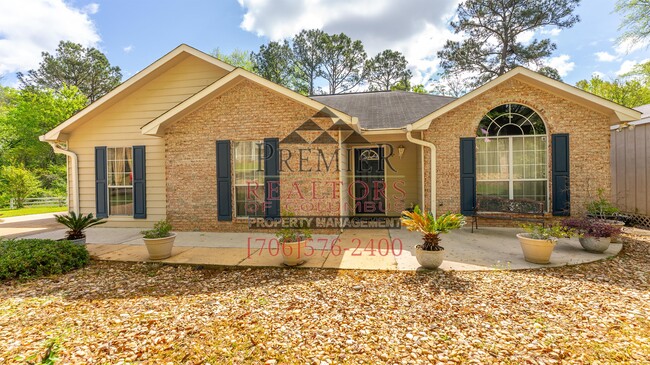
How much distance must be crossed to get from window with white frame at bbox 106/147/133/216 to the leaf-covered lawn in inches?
184

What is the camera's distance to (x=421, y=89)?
91.7 feet

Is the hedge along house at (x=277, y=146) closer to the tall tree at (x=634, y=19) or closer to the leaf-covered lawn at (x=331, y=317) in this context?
the leaf-covered lawn at (x=331, y=317)

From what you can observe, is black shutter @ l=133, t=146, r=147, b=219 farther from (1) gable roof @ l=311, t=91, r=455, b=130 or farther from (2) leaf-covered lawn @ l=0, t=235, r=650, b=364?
(1) gable roof @ l=311, t=91, r=455, b=130

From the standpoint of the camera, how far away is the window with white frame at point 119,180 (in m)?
8.95

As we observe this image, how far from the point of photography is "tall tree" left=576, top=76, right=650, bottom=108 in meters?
21.3

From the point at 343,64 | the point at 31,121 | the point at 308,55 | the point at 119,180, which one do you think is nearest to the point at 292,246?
the point at 119,180

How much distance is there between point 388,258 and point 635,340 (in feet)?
10.6

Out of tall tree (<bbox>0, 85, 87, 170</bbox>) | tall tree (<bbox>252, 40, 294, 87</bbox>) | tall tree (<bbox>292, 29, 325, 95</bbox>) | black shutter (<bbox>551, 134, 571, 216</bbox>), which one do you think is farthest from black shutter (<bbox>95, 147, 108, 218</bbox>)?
tall tree (<bbox>0, 85, 87, 170</bbox>)

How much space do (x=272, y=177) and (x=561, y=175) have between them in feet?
25.4

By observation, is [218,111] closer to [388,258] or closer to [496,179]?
[388,258]

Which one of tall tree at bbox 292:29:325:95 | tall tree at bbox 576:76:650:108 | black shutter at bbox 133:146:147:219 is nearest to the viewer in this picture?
black shutter at bbox 133:146:147:219

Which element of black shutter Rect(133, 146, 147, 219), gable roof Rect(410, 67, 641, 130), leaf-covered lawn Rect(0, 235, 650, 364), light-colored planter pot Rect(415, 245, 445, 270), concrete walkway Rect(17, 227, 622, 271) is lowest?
leaf-covered lawn Rect(0, 235, 650, 364)

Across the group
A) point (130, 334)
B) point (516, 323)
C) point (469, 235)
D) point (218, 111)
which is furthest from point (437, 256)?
point (218, 111)

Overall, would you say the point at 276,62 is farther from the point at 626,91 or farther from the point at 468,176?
the point at 626,91
